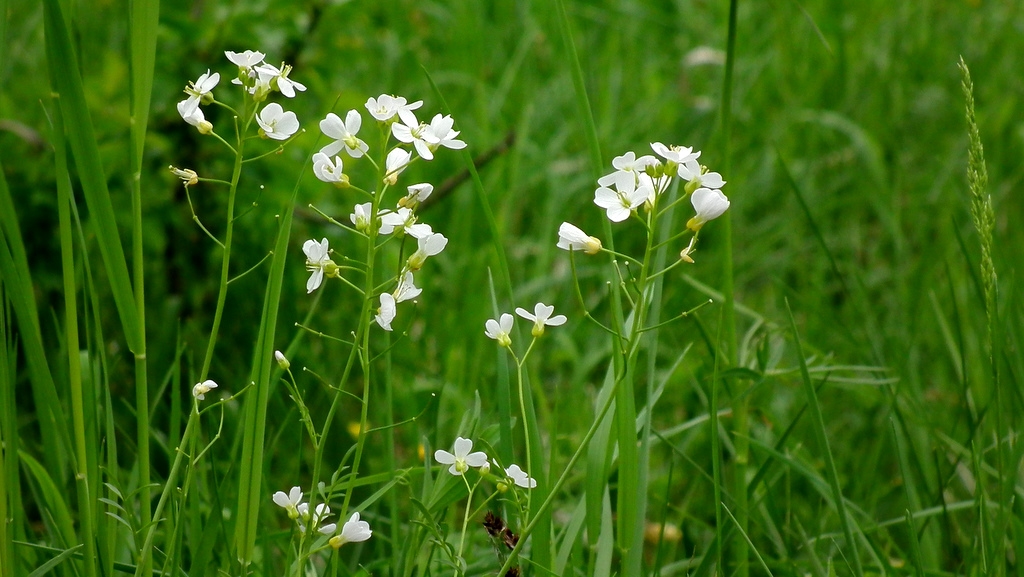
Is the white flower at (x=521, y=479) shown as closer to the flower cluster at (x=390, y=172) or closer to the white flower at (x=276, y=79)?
the flower cluster at (x=390, y=172)

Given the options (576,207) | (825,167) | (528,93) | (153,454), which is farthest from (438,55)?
(153,454)

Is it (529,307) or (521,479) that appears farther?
(529,307)

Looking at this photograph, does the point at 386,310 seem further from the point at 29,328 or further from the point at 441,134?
the point at 29,328

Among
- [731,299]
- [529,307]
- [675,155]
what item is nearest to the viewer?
[675,155]

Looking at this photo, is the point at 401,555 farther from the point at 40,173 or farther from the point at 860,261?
the point at 860,261

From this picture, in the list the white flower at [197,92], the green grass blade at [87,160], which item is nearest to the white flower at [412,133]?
the white flower at [197,92]

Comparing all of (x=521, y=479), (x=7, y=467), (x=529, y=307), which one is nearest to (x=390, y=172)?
(x=521, y=479)
